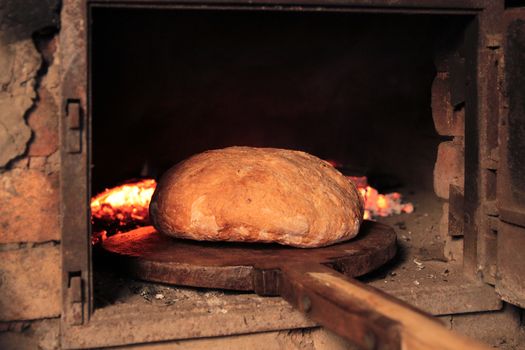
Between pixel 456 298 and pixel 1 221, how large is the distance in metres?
1.50

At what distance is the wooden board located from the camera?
6.54 ft

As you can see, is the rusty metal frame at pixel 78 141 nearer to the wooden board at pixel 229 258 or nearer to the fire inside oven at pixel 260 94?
the wooden board at pixel 229 258

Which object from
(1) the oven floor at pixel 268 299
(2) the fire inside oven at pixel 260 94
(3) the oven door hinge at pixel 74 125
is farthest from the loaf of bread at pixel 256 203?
(2) the fire inside oven at pixel 260 94

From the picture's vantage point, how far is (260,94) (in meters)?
3.25

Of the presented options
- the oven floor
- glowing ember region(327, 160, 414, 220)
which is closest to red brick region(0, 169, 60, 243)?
the oven floor

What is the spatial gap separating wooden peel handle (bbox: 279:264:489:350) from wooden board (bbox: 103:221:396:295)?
161 mm

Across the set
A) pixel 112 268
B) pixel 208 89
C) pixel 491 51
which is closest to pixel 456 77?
pixel 491 51

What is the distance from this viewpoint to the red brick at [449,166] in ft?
8.05

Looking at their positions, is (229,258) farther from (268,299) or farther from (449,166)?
(449,166)

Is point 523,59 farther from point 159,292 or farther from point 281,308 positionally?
point 159,292

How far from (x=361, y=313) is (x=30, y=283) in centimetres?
102

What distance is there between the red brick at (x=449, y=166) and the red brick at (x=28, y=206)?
1.50 metres

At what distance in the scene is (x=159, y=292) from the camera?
2.10 m

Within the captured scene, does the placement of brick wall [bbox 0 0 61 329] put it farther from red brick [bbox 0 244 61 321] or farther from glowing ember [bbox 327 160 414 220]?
glowing ember [bbox 327 160 414 220]
